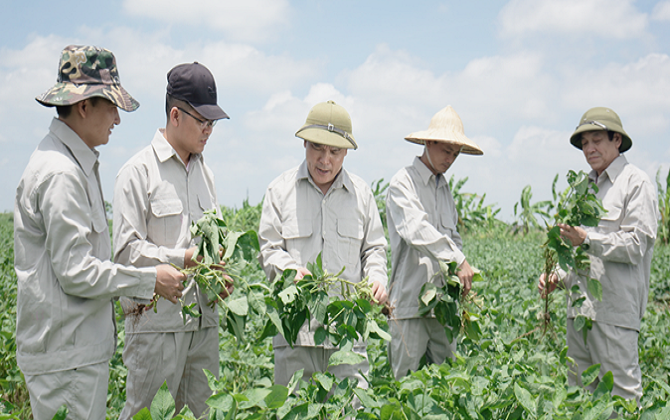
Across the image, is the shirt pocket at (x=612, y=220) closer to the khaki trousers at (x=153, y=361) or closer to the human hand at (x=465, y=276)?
the human hand at (x=465, y=276)

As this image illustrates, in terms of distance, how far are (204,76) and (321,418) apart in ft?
5.31

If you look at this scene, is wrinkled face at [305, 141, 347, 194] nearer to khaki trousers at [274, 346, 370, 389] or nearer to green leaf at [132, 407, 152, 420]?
khaki trousers at [274, 346, 370, 389]

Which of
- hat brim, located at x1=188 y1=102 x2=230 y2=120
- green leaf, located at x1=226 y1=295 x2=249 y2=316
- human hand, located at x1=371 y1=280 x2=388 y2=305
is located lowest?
green leaf, located at x1=226 y1=295 x2=249 y2=316

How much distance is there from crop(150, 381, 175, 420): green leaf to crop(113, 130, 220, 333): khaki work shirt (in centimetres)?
76

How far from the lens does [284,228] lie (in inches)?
104

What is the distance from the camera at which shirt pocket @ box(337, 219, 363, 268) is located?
2.67 m

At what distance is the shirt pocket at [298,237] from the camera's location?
104 inches

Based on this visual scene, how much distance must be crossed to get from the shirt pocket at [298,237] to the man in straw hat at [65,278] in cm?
72

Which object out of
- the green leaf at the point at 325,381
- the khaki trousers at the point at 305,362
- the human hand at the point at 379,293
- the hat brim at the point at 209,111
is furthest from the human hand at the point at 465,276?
the hat brim at the point at 209,111

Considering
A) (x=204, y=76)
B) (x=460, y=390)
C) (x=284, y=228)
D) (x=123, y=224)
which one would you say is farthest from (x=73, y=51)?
(x=460, y=390)

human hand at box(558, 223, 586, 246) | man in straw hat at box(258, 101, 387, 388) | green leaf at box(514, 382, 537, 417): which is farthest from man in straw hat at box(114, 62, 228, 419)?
human hand at box(558, 223, 586, 246)

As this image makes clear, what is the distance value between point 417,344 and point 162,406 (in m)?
1.80

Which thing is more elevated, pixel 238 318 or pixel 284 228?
pixel 284 228

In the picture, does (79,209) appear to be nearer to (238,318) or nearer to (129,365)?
(238,318)
